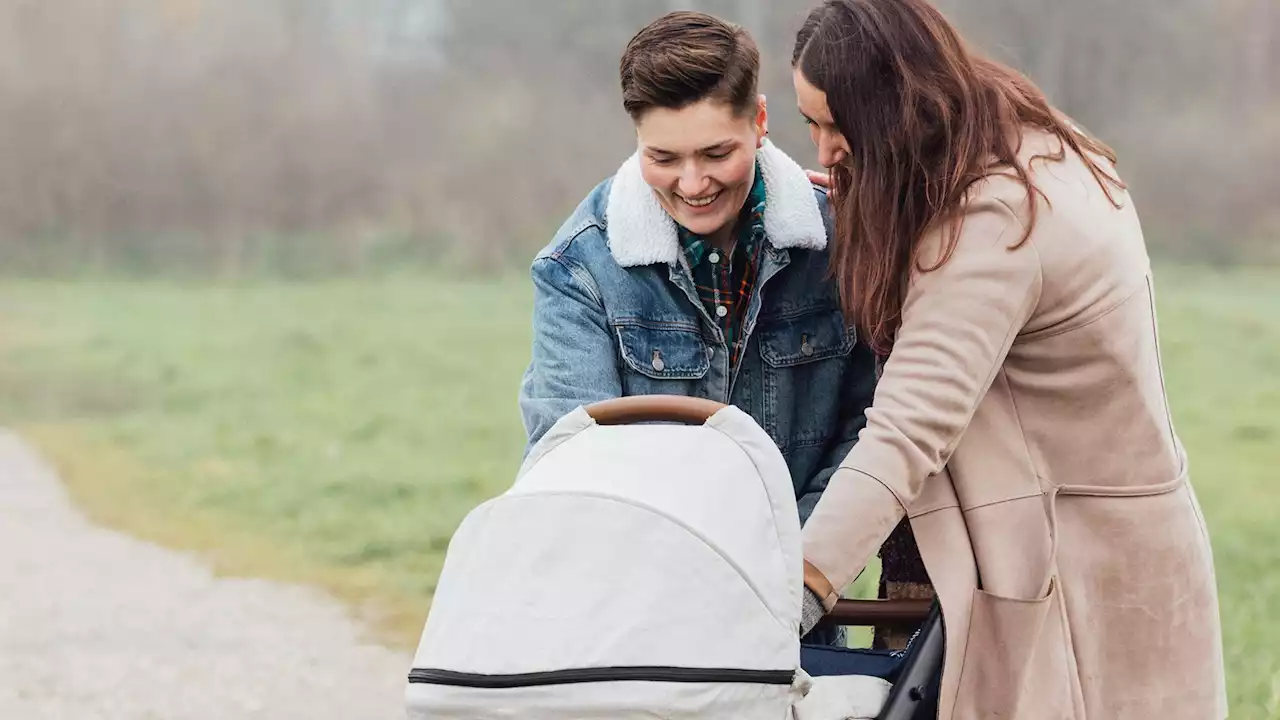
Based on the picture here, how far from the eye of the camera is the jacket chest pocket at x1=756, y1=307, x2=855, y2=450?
2.48 meters

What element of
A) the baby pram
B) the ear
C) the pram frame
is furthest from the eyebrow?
the baby pram

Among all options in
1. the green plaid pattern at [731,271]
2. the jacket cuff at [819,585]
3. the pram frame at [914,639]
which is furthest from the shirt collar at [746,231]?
the jacket cuff at [819,585]

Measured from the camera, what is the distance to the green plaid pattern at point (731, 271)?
8.12 ft

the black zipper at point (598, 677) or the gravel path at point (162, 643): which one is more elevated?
the black zipper at point (598, 677)

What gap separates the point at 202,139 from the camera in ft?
44.9

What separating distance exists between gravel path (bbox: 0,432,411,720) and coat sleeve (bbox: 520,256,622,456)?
2.51m

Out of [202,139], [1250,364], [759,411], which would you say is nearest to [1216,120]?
[1250,364]

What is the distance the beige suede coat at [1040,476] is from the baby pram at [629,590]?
0.56ft

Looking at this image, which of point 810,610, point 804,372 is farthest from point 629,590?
point 804,372

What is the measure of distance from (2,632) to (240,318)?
708cm

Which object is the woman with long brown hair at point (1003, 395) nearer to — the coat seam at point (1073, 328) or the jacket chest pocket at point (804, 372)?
the coat seam at point (1073, 328)

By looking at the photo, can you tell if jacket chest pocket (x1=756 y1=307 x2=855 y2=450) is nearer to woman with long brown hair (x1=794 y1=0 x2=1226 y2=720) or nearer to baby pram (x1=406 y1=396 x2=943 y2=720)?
woman with long brown hair (x1=794 y1=0 x2=1226 y2=720)

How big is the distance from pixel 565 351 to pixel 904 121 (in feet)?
2.44

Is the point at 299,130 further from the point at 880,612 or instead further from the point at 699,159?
the point at 880,612
